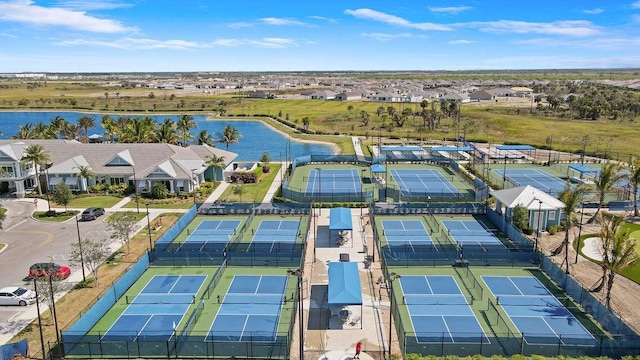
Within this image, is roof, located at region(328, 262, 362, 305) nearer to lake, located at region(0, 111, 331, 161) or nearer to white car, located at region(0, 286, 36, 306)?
white car, located at region(0, 286, 36, 306)

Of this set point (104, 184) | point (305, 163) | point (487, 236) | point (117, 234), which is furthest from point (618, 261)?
point (104, 184)

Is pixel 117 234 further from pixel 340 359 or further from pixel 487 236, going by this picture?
pixel 487 236

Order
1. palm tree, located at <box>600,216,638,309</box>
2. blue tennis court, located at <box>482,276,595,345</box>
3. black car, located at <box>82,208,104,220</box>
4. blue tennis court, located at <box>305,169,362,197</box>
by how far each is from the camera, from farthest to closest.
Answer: blue tennis court, located at <box>305,169,362,197</box>, black car, located at <box>82,208,104,220</box>, palm tree, located at <box>600,216,638,309</box>, blue tennis court, located at <box>482,276,595,345</box>

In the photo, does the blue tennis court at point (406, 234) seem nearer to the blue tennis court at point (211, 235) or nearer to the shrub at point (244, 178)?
the blue tennis court at point (211, 235)

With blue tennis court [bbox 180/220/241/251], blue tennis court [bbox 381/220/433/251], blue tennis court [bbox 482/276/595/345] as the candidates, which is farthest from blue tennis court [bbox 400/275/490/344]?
blue tennis court [bbox 180/220/241/251]

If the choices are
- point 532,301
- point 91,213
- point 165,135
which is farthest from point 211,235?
point 165,135

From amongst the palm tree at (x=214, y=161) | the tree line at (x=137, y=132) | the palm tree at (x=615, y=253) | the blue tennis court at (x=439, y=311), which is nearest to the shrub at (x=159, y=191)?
the palm tree at (x=214, y=161)
